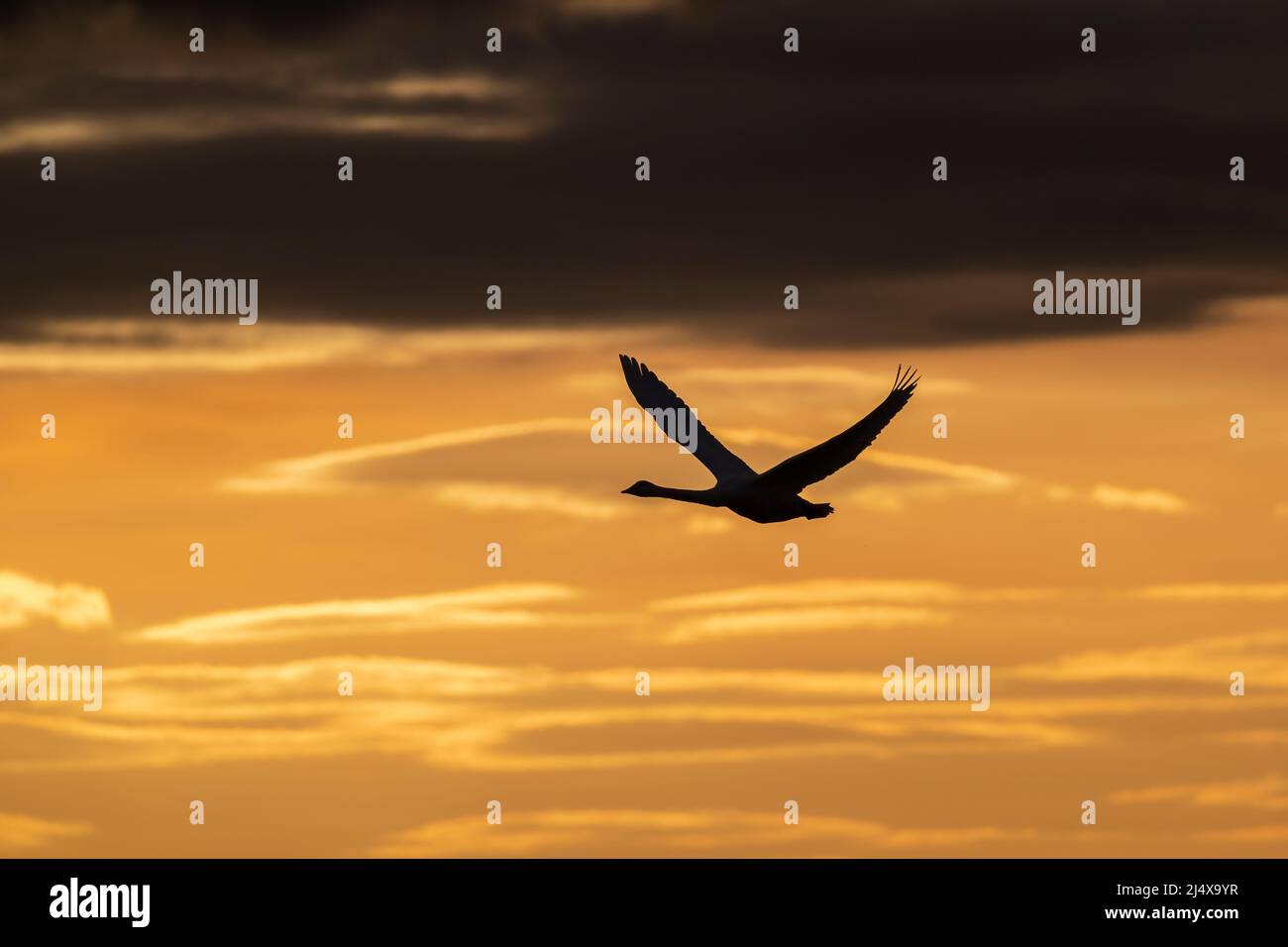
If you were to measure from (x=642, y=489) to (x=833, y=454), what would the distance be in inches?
352

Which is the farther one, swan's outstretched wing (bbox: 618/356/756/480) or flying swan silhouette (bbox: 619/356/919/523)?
swan's outstretched wing (bbox: 618/356/756/480)

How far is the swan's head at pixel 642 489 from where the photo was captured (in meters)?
66.3

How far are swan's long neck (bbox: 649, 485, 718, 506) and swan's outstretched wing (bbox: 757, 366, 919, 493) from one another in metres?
2.37

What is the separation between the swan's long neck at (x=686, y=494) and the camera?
210 feet

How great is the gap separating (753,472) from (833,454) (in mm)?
6393

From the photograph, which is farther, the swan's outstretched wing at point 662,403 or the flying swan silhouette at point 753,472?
the swan's outstretched wing at point 662,403

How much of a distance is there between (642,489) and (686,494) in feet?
6.57

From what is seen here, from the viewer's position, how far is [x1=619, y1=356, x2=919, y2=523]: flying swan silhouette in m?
57.9

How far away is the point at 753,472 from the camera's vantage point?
214 ft
